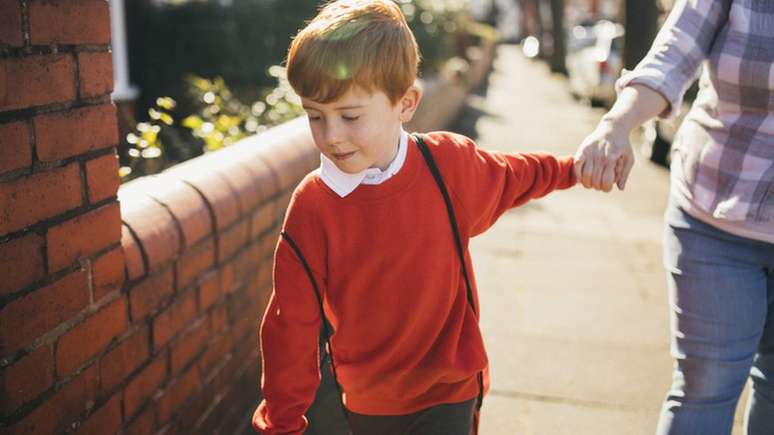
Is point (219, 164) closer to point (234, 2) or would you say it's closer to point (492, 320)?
point (492, 320)

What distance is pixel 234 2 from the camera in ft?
33.8

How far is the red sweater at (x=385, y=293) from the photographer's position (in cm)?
186

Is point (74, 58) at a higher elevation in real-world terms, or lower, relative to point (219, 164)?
higher

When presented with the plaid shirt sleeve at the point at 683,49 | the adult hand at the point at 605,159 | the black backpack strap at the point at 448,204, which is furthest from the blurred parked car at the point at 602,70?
the black backpack strap at the point at 448,204

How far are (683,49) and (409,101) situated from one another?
71cm

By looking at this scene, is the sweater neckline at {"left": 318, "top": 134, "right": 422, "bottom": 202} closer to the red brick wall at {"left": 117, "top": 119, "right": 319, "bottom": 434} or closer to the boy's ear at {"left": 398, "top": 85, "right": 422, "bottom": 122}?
the boy's ear at {"left": 398, "top": 85, "right": 422, "bottom": 122}

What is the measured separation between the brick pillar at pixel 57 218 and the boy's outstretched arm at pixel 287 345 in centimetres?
48

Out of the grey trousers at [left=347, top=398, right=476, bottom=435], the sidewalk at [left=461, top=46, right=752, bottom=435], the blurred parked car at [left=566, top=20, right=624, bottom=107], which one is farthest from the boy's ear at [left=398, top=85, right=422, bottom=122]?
the blurred parked car at [left=566, top=20, right=624, bottom=107]

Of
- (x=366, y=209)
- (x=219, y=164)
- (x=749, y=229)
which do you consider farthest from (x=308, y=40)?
(x=219, y=164)

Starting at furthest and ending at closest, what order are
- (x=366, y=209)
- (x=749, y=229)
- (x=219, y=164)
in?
(x=219, y=164), (x=749, y=229), (x=366, y=209)

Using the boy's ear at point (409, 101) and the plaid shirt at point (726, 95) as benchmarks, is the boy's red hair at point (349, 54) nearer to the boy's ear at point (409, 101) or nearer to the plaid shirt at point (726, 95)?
the boy's ear at point (409, 101)

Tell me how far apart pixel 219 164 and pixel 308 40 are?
53.4 inches

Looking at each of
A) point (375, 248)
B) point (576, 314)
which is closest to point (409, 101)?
point (375, 248)

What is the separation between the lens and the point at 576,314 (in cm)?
446
